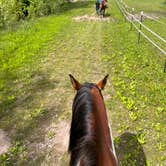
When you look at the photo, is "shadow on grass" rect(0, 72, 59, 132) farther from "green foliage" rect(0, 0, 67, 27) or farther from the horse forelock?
"green foliage" rect(0, 0, 67, 27)

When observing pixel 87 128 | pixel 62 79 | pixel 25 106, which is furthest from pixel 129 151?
pixel 62 79

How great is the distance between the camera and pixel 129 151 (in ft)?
19.5

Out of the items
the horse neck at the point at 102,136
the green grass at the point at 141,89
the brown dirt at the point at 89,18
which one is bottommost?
the green grass at the point at 141,89

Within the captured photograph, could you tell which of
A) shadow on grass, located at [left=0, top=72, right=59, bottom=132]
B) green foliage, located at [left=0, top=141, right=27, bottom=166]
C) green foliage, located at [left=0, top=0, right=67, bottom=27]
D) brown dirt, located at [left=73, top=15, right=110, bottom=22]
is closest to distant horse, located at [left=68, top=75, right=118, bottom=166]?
green foliage, located at [left=0, top=141, right=27, bottom=166]

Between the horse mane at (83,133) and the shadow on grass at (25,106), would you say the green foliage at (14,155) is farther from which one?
the horse mane at (83,133)

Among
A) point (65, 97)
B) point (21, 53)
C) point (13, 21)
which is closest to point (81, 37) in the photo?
point (21, 53)

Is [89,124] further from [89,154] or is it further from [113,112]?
[113,112]

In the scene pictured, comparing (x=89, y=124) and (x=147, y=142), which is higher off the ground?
(x=89, y=124)

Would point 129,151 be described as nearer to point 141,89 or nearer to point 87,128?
point 141,89

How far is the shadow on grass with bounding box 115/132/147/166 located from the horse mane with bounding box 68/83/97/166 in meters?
2.69

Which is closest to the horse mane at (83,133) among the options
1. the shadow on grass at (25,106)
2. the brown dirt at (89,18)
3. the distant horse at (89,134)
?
the distant horse at (89,134)

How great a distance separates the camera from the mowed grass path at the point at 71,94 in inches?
242

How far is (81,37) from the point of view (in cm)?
1573

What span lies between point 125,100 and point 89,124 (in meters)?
5.34
